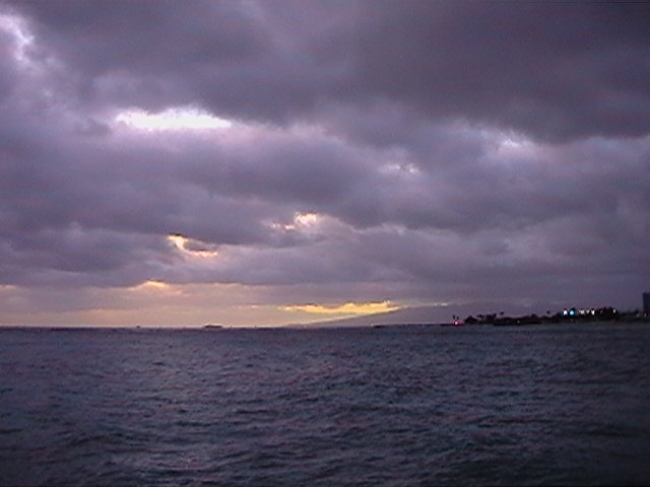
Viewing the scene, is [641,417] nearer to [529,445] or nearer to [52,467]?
[529,445]

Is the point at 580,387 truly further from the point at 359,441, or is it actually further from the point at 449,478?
the point at 449,478

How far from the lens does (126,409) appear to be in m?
39.5

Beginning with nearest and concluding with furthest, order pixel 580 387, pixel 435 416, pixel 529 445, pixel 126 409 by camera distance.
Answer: pixel 529 445
pixel 435 416
pixel 126 409
pixel 580 387

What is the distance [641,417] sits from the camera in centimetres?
3008

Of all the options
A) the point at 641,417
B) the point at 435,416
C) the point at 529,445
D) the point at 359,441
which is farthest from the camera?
the point at 435,416

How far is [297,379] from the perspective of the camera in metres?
61.1

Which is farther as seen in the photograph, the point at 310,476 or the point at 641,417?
the point at 641,417

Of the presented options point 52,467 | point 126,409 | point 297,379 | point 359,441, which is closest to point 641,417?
point 359,441

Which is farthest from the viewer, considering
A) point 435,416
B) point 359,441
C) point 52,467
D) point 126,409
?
point 126,409

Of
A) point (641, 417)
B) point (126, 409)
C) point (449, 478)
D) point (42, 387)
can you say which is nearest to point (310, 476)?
point (449, 478)

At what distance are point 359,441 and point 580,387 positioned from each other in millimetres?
23170

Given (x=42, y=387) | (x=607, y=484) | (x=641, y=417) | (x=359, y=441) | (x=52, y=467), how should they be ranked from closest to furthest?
1. (x=607, y=484)
2. (x=52, y=467)
3. (x=359, y=441)
4. (x=641, y=417)
5. (x=42, y=387)

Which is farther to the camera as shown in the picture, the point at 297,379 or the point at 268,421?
the point at 297,379

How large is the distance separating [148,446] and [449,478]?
1308 centimetres
